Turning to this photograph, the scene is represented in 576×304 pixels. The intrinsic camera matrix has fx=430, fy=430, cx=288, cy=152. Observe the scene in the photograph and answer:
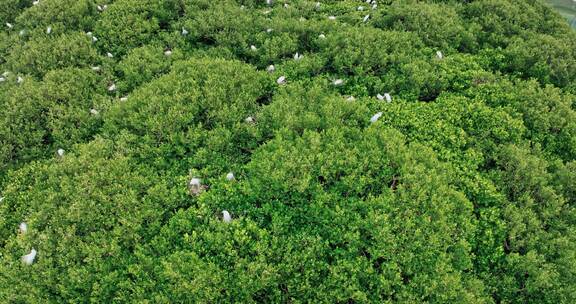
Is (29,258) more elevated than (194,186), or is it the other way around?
(194,186)

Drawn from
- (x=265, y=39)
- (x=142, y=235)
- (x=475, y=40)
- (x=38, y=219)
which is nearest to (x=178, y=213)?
(x=142, y=235)

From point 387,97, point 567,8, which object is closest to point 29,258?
point 387,97

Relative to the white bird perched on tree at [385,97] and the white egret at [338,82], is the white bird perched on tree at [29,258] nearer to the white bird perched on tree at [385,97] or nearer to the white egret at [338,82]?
the white egret at [338,82]

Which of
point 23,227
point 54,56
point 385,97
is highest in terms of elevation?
point 385,97

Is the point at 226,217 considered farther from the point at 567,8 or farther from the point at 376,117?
the point at 567,8

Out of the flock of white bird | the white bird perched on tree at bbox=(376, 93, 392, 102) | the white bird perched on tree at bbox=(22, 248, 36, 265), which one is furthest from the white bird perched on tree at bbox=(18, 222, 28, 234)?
the white bird perched on tree at bbox=(376, 93, 392, 102)

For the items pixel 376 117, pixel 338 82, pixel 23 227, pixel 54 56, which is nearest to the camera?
pixel 23 227

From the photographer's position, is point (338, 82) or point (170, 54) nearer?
point (338, 82)

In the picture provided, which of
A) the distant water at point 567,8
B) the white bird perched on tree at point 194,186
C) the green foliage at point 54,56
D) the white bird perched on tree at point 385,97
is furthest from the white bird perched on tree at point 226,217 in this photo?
the distant water at point 567,8
